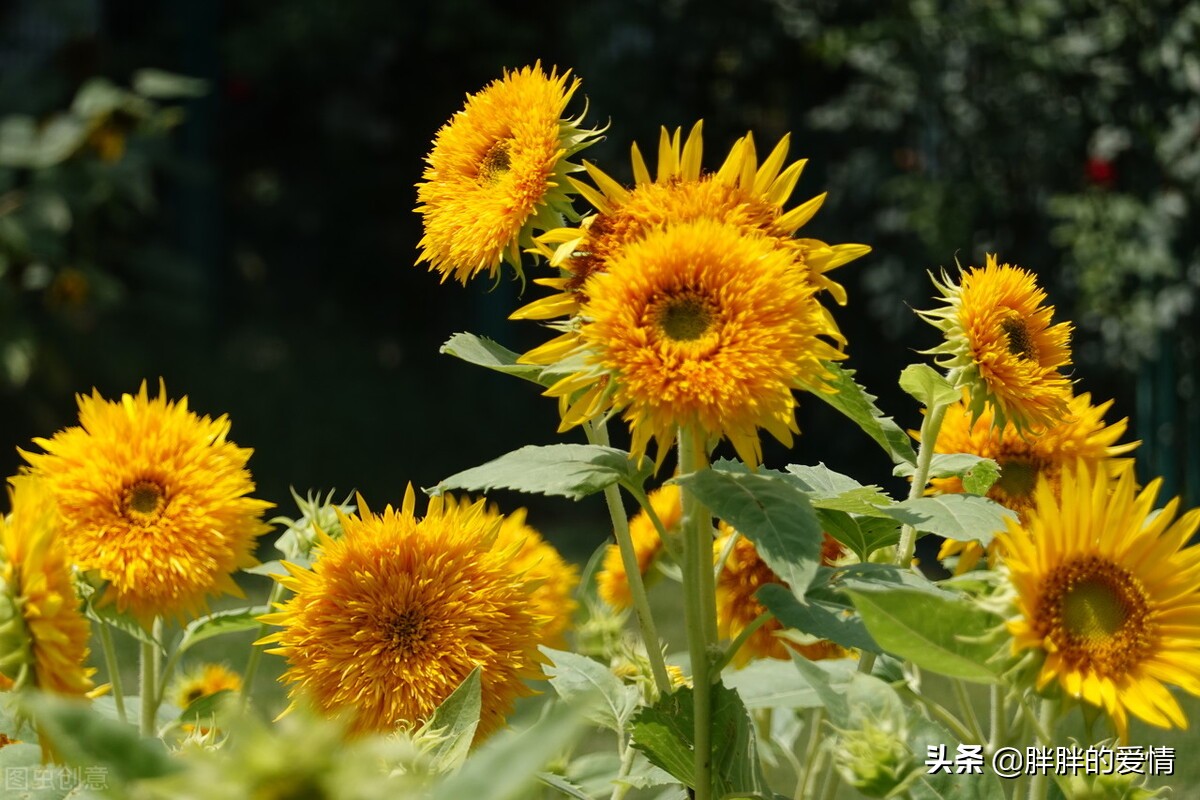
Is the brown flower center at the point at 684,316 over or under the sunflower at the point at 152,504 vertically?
over

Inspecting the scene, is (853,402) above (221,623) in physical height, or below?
above

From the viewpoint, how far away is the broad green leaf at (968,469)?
1.08 m

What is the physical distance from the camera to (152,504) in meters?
1.11

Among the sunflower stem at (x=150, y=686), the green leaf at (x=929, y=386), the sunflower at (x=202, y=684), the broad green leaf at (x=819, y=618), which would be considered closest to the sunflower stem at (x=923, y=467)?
the green leaf at (x=929, y=386)

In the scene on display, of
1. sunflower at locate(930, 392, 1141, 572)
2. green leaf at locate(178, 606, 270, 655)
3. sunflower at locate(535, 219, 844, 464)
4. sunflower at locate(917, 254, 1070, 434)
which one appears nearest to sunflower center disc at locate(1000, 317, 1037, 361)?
sunflower at locate(917, 254, 1070, 434)

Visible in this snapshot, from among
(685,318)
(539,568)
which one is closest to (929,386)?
(685,318)

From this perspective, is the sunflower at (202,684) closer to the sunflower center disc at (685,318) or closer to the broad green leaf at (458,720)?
the broad green leaf at (458,720)

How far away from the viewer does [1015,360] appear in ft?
3.48

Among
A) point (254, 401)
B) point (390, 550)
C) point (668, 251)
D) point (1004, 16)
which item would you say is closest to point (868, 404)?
point (668, 251)

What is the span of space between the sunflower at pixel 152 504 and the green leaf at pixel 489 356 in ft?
0.63

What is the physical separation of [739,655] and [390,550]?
0.46 metres

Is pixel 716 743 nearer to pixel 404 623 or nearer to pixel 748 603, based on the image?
pixel 404 623

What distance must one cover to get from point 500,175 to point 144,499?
1.21 feet

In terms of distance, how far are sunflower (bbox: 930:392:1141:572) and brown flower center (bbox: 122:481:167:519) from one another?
626 millimetres
